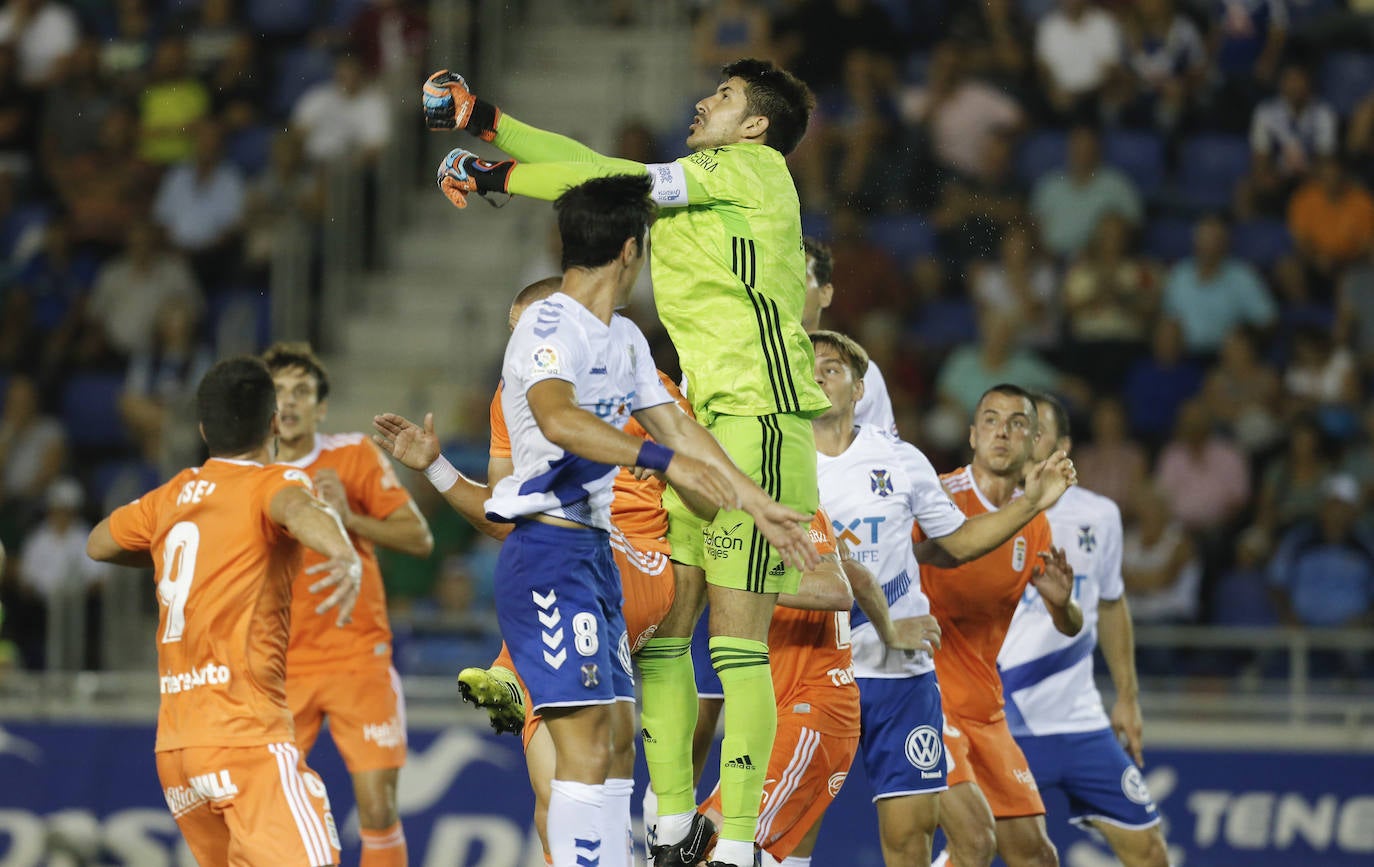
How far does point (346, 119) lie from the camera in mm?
16047

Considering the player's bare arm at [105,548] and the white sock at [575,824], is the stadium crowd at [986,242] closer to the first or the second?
the player's bare arm at [105,548]

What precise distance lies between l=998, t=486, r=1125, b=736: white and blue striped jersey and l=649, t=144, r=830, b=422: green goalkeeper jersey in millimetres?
2676

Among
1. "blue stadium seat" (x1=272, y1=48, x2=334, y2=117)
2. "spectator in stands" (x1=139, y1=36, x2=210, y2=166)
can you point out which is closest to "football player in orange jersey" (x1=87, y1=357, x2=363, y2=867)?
"blue stadium seat" (x1=272, y1=48, x2=334, y2=117)

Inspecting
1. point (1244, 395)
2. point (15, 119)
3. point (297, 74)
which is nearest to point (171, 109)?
point (297, 74)

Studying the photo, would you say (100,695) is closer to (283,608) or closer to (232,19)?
(283,608)

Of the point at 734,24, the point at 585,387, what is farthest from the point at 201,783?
the point at 734,24

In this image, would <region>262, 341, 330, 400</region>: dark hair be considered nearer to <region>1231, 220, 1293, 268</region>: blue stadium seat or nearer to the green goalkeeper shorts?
the green goalkeeper shorts

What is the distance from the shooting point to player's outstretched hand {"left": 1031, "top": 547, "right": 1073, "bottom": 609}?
8.70 meters

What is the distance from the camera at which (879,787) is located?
8.30 metres

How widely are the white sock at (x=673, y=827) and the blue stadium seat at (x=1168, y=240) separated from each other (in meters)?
8.78

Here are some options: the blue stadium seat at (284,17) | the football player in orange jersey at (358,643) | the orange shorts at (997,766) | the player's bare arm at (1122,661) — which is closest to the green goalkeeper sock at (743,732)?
the orange shorts at (997,766)

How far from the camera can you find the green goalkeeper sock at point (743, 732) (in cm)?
697

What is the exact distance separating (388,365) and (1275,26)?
764 centimetres

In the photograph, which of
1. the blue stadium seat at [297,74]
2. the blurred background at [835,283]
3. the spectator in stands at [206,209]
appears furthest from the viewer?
the blue stadium seat at [297,74]
